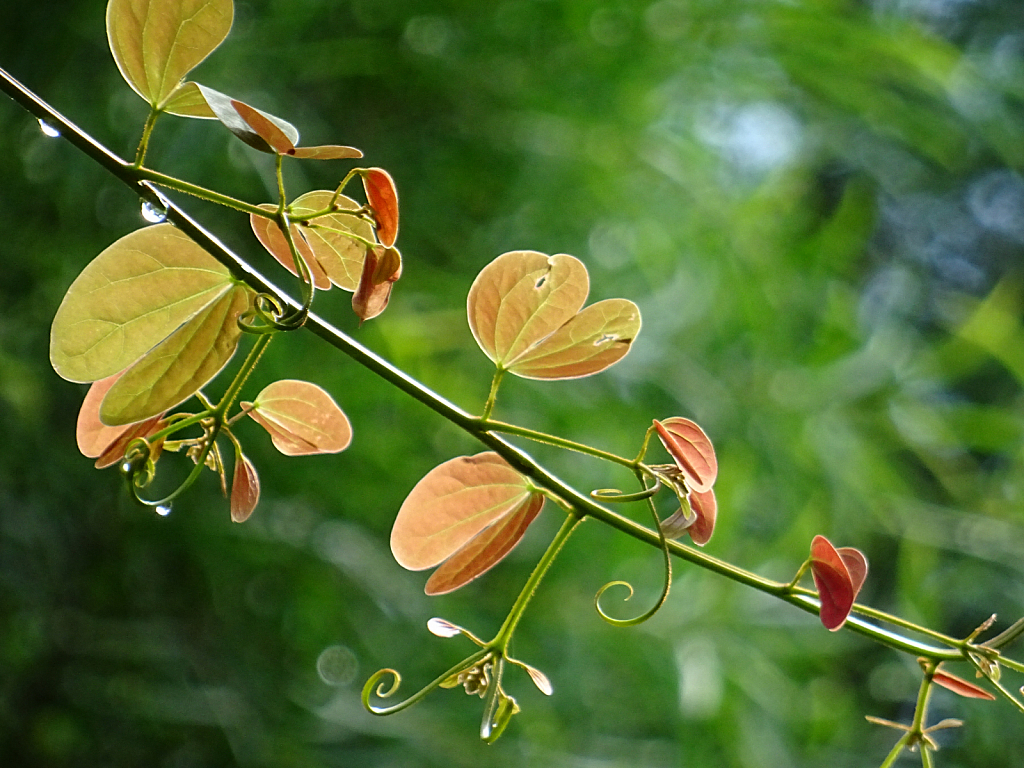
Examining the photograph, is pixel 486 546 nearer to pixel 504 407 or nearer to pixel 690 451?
pixel 690 451

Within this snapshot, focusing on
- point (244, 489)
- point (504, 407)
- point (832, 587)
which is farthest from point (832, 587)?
point (504, 407)

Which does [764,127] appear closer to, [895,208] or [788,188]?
[788,188]

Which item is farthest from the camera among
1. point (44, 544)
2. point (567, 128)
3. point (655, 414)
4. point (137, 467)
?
point (655, 414)

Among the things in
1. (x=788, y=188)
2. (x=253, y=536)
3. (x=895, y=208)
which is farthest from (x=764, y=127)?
(x=895, y=208)

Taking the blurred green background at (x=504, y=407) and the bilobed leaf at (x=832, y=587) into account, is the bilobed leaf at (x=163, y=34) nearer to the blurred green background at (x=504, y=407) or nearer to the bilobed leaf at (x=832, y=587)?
the bilobed leaf at (x=832, y=587)

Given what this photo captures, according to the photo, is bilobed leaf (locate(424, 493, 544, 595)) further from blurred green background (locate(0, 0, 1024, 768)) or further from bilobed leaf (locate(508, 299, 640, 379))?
blurred green background (locate(0, 0, 1024, 768))

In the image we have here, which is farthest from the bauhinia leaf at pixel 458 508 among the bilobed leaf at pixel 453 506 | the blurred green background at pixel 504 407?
the blurred green background at pixel 504 407
